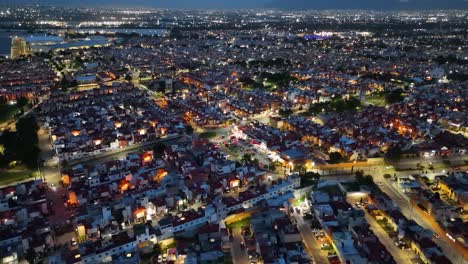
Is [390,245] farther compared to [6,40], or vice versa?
[6,40]

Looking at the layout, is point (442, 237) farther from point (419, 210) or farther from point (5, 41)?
point (5, 41)

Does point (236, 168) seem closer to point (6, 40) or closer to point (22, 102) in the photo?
point (22, 102)

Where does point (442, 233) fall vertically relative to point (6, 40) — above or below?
below

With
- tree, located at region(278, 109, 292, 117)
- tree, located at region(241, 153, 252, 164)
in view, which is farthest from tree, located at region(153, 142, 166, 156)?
tree, located at region(278, 109, 292, 117)

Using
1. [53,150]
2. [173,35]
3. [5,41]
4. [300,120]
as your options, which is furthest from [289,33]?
[53,150]

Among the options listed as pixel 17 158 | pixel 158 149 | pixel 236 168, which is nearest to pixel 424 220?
pixel 236 168

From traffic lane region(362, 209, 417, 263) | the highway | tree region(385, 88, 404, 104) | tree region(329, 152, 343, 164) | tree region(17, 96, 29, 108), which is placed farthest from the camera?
tree region(385, 88, 404, 104)

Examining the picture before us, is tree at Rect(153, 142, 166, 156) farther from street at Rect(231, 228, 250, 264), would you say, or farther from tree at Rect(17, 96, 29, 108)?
tree at Rect(17, 96, 29, 108)

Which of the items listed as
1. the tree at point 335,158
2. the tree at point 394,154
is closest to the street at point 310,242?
the tree at point 335,158
